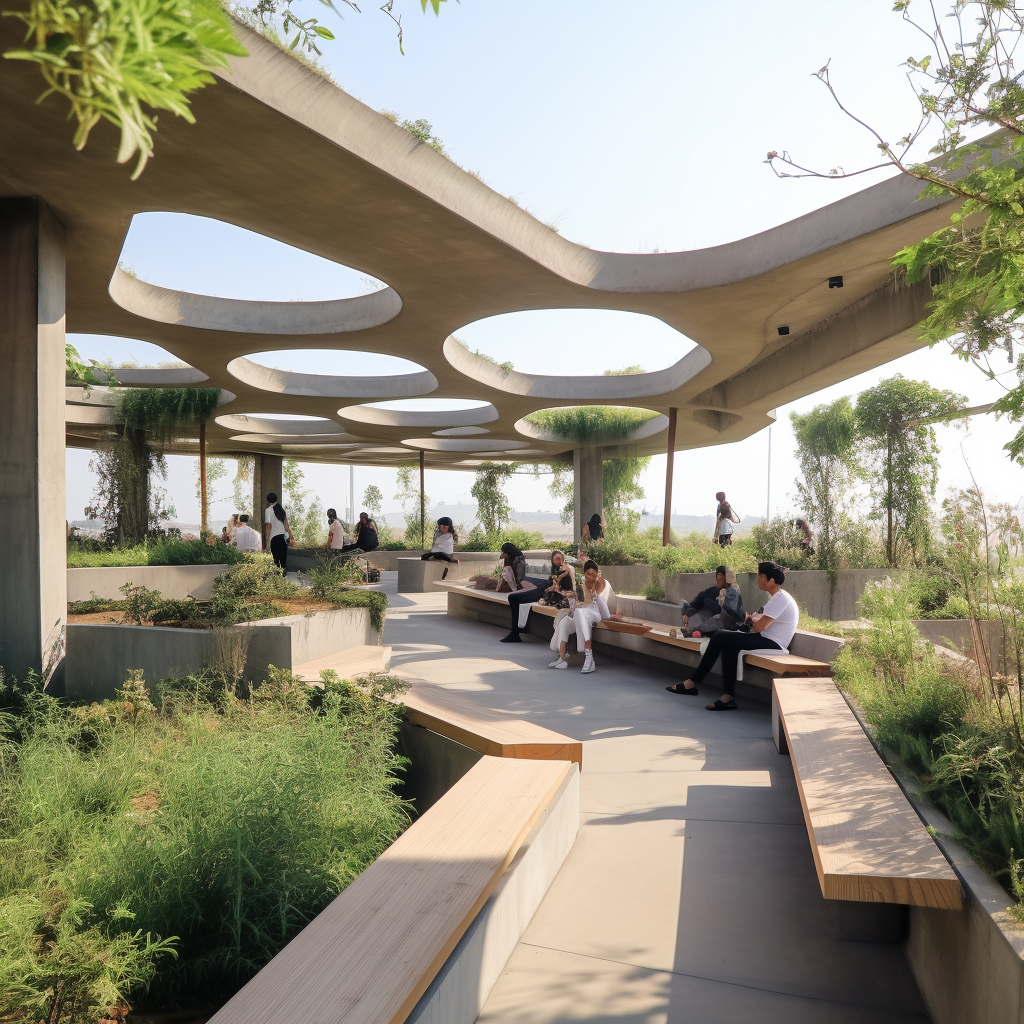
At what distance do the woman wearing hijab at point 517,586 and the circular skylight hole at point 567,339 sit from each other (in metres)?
3.23

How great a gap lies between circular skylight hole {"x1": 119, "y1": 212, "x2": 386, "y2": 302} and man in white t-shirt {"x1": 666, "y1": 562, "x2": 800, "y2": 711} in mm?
5676

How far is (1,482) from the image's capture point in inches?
249

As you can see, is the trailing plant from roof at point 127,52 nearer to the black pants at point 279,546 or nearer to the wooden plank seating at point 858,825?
the wooden plank seating at point 858,825

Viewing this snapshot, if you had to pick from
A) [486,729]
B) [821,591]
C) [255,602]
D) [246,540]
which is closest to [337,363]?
[246,540]

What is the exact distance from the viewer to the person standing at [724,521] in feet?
49.7

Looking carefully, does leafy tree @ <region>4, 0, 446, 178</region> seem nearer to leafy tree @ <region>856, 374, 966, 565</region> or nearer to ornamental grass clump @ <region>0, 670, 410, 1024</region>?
ornamental grass clump @ <region>0, 670, 410, 1024</region>

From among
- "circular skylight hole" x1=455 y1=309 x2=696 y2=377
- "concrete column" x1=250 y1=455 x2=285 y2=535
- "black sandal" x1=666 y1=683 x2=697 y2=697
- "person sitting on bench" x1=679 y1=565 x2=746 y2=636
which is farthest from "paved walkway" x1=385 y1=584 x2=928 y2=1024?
"concrete column" x1=250 y1=455 x2=285 y2=535

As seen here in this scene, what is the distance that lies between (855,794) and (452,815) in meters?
1.60

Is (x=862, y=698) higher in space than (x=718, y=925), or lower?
higher

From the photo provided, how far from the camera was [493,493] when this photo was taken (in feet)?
99.3

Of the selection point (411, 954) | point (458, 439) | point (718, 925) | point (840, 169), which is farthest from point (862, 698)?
point (458, 439)

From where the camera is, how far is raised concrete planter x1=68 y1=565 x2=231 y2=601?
34.8ft

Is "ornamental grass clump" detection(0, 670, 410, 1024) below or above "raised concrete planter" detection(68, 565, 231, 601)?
below

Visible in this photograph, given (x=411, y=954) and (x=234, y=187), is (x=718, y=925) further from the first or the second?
(x=234, y=187)
